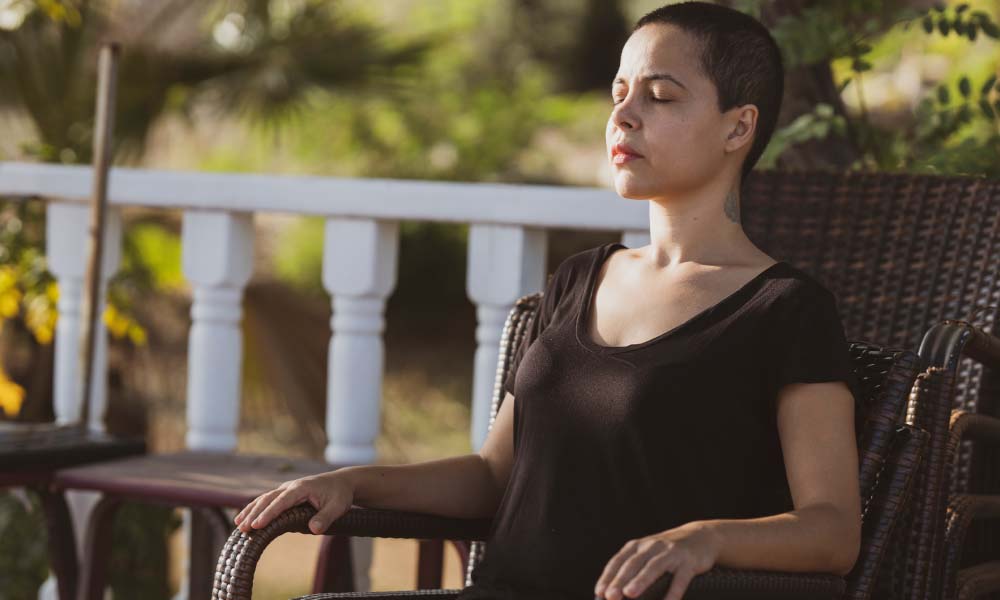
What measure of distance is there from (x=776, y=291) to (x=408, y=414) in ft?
28.7

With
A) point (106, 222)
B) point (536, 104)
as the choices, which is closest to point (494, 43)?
point (536, 104)

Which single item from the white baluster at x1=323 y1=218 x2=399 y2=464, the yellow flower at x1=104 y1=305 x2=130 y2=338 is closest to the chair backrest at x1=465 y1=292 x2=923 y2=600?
the white baluster at x1=323 y1=218 x2=399 y2=464

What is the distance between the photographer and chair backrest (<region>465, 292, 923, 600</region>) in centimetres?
166

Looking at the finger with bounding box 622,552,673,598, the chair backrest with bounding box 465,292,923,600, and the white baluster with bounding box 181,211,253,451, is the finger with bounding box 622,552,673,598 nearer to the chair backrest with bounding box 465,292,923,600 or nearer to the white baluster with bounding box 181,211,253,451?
the chair backrest with bounding box 465,292,923,600

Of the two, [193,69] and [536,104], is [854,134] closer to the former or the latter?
[193,69]

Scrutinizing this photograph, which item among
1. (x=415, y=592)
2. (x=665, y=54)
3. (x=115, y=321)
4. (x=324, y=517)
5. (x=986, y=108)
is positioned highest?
(x=986, y=108)

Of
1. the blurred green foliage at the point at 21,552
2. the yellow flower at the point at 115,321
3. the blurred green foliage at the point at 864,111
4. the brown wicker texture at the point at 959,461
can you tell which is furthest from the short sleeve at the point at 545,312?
the yellow flower at the point at 115,321

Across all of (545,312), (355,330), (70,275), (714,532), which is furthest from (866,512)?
(70,275)

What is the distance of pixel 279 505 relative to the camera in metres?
1.68

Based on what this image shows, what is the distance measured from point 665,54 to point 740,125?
0.40ft

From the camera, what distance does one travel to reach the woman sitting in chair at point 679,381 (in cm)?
155

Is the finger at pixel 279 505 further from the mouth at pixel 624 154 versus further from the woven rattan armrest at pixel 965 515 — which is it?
the woven rattan armrest at pixel 965 515

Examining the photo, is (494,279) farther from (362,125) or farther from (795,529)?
(362,125)

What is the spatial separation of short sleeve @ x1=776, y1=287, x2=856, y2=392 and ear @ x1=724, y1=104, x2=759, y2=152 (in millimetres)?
207
